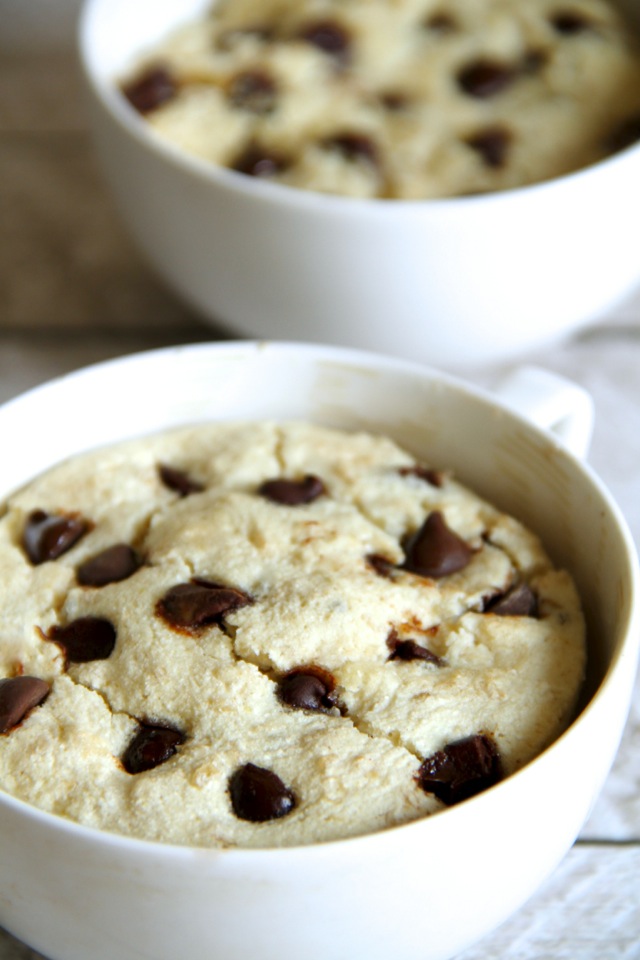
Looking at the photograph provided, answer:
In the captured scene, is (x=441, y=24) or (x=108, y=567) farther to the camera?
(x=441, y=24)

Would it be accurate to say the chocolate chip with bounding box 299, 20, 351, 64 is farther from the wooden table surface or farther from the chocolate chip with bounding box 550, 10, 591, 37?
the wooden table surface

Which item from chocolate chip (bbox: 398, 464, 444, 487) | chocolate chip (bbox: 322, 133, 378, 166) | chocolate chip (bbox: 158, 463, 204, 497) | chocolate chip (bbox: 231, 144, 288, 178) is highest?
chocolate chip (bbox: 322, 133, 378, 166)

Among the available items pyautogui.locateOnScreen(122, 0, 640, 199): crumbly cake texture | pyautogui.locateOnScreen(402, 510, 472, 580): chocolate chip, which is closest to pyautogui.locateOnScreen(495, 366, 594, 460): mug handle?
pyautogui.locateOnScreen(402, 510, 472, 580): chocolate chip

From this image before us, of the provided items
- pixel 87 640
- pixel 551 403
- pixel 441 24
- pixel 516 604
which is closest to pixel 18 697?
pixel 87 640

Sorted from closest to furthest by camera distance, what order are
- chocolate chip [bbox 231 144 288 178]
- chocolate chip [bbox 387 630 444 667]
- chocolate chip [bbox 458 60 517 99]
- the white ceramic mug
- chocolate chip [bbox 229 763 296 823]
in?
the white ceramic mug < chocolate chip [bbox 229 763 296 823] < chocolate chip [bbox 387 630 444 667] < chocolate chip [bbox 231 144 288 178] < chocolate chip [bbox 458 60 517 99]

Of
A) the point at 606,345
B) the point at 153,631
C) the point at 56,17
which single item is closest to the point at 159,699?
the point at 153,631

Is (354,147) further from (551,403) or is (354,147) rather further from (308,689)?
(308,689)

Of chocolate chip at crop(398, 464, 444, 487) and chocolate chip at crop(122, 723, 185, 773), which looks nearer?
chocolate chip at crop(122, 723, 185, 773)
